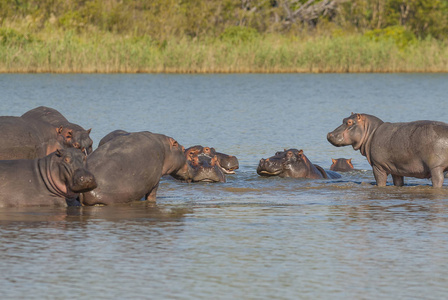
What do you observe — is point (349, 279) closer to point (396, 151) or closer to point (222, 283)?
point (222, 283)

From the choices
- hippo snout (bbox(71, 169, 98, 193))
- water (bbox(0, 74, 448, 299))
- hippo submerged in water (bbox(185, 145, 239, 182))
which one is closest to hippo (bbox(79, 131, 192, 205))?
water (bbox(0, 74, 448, 299))

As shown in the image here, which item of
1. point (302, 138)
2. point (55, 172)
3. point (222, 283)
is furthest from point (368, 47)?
point (222, 283)

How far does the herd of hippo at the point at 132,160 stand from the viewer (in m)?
8.85

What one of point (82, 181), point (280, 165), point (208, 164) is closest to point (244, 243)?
point (82, 181)

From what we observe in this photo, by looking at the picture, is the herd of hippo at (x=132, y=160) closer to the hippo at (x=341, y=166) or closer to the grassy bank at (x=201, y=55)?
the hippo at (x=341, y=166)

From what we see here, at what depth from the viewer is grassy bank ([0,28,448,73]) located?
1389 inches

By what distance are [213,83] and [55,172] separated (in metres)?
26.3

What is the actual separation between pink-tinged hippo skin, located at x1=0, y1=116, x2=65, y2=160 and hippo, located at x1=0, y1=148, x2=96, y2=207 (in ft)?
4.49

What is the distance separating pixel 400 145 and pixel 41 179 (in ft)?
13.7

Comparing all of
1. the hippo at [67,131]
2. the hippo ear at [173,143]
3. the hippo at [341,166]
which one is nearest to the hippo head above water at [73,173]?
the hippo ear at [173,143]

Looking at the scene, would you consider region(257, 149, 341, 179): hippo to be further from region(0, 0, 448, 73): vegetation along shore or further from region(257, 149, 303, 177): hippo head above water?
region(0, 0, 448, 73): vegetation along shore

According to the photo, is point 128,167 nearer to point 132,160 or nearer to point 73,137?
point 132,160

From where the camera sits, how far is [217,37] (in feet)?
148

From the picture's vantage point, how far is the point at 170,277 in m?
6.16
